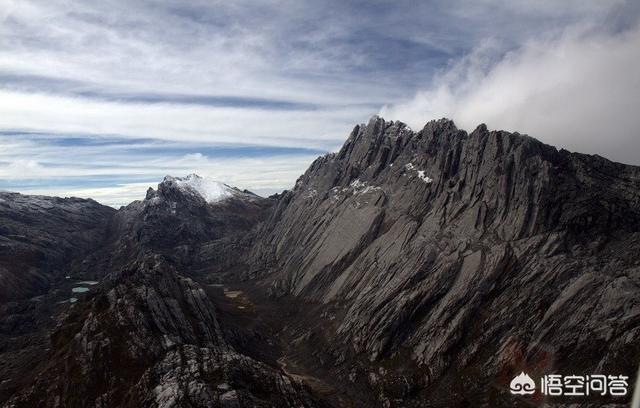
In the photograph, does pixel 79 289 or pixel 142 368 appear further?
pixel 79 289

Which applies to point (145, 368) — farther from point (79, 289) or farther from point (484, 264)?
point (79, 289)

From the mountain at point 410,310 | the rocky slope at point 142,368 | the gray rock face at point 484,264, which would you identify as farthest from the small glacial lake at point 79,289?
the rocky slope at point 142,368

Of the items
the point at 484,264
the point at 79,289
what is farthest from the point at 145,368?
the point at 79,289

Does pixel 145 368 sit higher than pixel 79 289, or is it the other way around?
pixel 145 368

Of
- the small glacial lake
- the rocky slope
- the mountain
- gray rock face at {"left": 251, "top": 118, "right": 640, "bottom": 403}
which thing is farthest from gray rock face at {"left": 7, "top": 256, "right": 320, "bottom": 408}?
the small glacial lake

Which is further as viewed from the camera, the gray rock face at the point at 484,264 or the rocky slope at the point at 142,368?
the gray rock face at the point at 484,264

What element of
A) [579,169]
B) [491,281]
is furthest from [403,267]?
[579,169]

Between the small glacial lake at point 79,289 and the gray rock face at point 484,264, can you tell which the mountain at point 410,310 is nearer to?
the gray rock face at point 484,264
